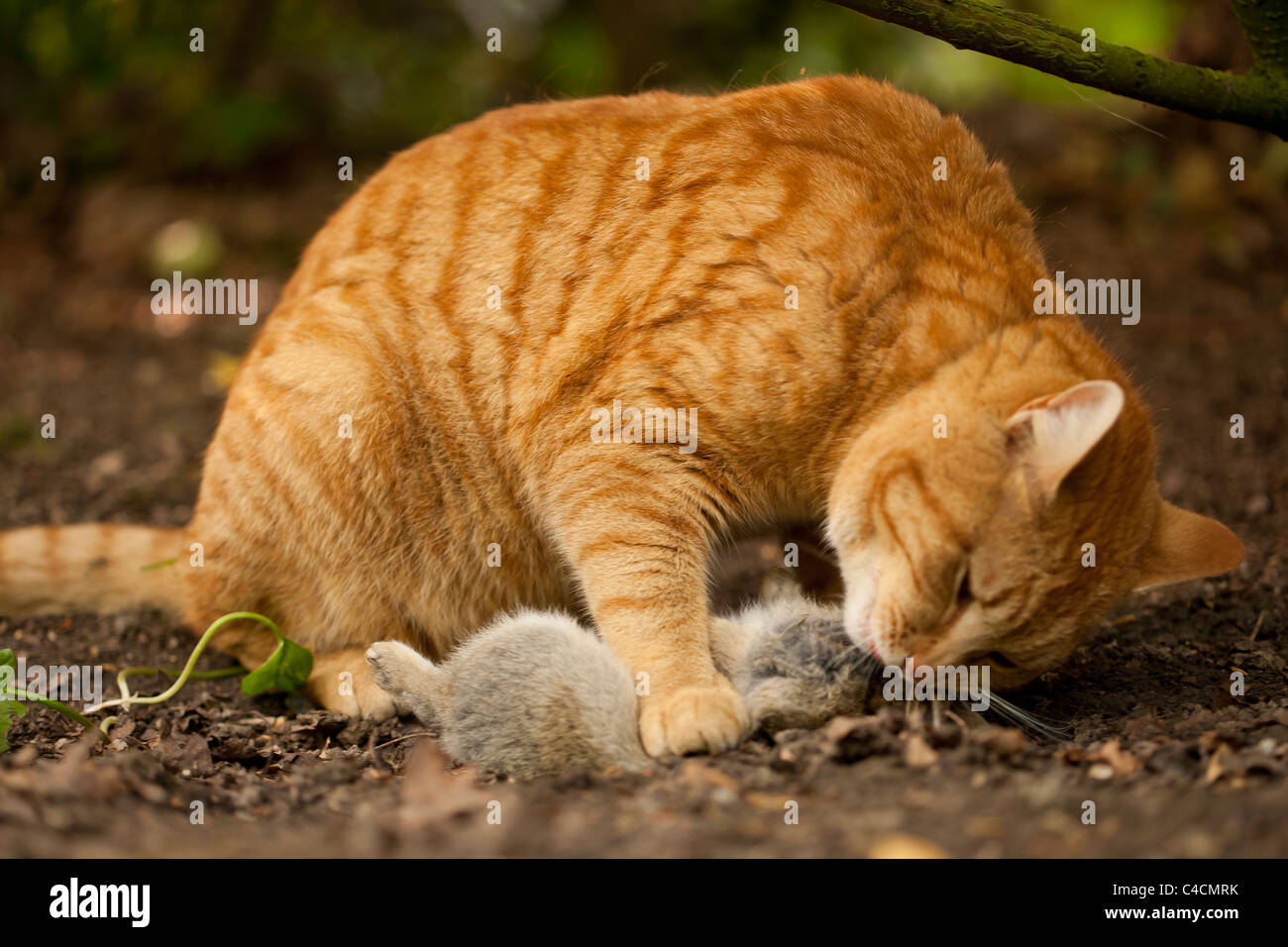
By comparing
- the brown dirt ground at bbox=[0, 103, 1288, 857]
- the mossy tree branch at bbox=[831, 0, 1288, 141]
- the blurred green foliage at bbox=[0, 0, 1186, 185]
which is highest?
the blurred green foliage at bbox=[0, 0, 1186, 185]

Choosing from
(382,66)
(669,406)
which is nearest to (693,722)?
(669,406)

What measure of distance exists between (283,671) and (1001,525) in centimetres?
222

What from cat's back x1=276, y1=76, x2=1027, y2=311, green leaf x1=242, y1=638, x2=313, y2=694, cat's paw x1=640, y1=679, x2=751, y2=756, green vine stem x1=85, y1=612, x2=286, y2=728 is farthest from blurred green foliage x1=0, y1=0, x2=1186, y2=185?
cat's paw x1=640, y1=679, x2=751, y2=756

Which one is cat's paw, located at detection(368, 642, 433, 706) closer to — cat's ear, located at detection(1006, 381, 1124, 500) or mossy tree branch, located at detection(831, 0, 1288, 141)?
cat's ear, located at detection(1006, 381, 1124, 500)

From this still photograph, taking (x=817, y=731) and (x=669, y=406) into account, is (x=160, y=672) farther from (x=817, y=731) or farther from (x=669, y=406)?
(x=817, y=731)

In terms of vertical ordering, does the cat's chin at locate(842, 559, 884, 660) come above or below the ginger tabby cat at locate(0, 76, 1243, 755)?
below

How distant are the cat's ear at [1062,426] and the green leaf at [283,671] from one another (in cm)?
225

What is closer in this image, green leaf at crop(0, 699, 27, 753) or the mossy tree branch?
green leaf at crop(0, 699, 27, 753)

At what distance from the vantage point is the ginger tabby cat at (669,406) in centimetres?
289

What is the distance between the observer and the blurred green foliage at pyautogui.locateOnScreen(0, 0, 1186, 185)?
25.8 feet

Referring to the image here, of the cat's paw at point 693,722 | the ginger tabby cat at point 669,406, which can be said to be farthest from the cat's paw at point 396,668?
the cat's paw at point 693,722

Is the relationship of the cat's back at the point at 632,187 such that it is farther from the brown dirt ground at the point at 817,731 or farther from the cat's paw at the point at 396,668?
the cat's paw at the point at 396,668
